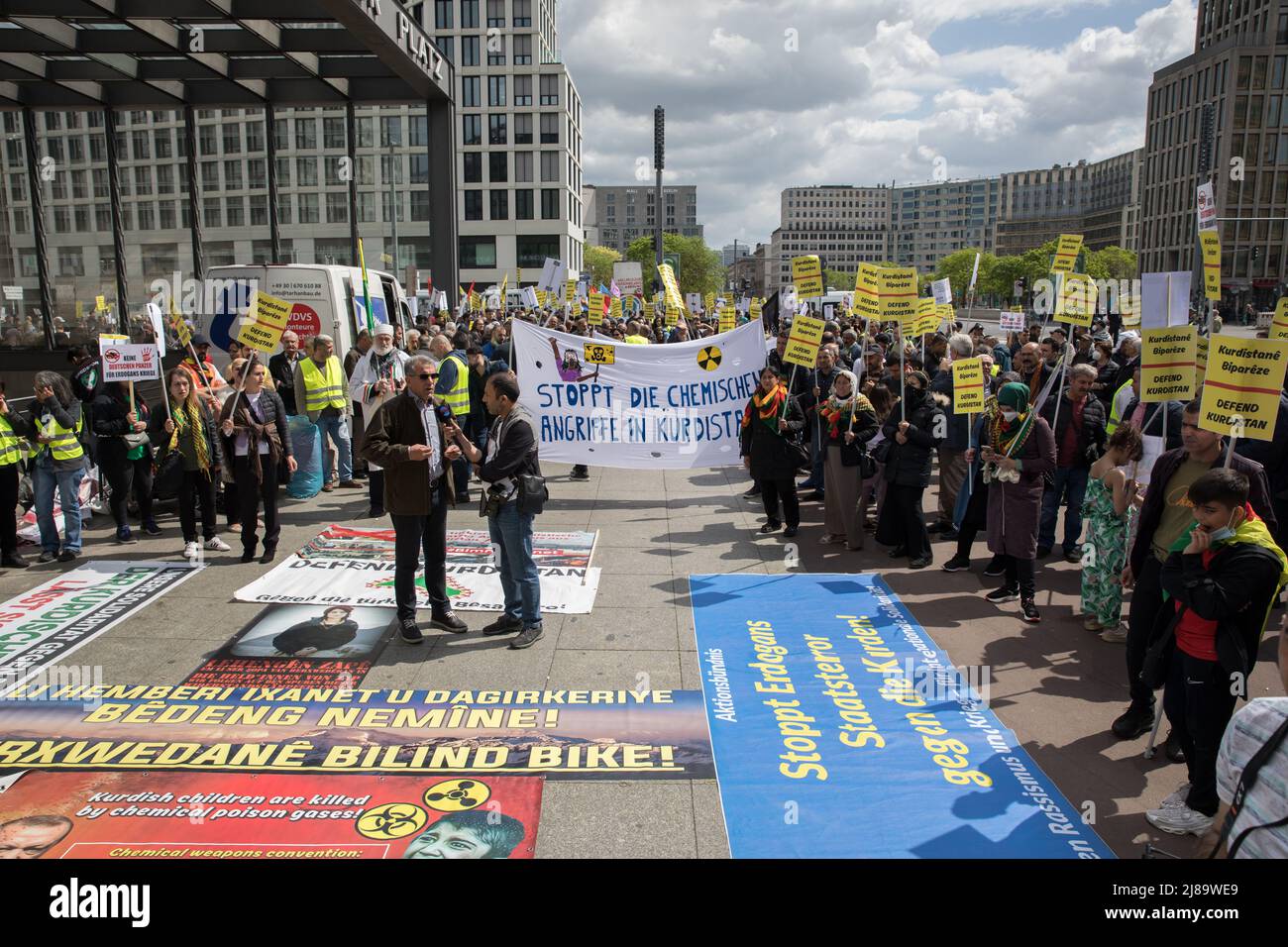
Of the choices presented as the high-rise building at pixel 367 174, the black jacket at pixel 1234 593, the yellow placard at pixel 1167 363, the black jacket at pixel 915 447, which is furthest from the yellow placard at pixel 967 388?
the high-rise building at pixel 367 174

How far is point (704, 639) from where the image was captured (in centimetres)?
680

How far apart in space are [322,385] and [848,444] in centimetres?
657

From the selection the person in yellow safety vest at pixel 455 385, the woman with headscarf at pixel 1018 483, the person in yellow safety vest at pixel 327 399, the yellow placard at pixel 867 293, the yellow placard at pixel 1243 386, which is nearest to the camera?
the yellow placard at pixel 1243 386

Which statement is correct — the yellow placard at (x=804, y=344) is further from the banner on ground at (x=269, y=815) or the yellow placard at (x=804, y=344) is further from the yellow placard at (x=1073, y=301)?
the banner on ground at (x=269, y=815)

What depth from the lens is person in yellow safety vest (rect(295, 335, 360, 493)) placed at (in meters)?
11.2

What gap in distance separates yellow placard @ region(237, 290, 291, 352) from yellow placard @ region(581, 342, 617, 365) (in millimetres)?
3607

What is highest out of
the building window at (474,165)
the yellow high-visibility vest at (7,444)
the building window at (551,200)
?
the building window at (474,165)

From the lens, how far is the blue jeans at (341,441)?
1180 cm

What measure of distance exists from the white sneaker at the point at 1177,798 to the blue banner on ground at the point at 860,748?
0.45m

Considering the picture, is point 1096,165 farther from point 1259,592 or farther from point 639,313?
point 1259,592

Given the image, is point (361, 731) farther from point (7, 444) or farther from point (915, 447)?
point (915, 447)

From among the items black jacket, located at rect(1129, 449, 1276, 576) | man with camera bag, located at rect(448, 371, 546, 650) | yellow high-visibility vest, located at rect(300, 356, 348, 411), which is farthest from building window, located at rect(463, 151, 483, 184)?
black jacket, located at rect(1129, 449, 1276, 576)

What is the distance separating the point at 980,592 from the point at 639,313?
21.2 metres

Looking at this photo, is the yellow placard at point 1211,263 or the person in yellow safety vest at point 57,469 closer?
the yellow placard at point 1211,263
